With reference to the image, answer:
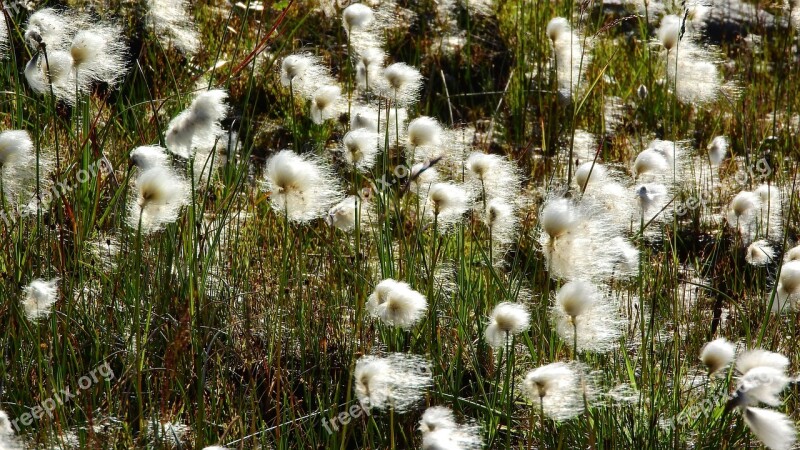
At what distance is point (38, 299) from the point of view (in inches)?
93.1

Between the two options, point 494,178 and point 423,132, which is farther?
point 494,178

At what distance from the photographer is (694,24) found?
411 cm

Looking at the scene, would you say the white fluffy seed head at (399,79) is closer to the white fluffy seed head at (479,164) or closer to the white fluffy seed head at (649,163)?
the white fluffy seed head at (479,164)

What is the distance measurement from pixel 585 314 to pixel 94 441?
1.16m

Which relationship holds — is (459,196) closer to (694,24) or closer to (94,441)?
(94,441)

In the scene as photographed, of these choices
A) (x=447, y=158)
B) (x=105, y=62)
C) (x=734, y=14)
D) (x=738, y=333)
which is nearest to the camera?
(x=105, y=62)

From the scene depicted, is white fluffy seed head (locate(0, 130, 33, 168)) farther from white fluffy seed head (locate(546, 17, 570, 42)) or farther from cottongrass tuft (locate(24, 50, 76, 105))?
white fluffy seed head (locate(546, 17, 570, 42))

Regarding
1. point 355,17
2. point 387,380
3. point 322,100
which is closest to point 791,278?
point 387,380

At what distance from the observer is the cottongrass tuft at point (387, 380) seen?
74.3 inches

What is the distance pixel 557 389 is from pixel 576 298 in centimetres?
22

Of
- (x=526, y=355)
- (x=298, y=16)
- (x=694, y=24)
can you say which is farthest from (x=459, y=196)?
(x=298, y=16)

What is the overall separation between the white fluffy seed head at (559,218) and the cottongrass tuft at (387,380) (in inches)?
18.2

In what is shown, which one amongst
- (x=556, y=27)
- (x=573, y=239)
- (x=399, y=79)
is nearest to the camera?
(x=573, y=239)

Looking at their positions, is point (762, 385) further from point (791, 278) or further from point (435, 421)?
point (791, 278)
